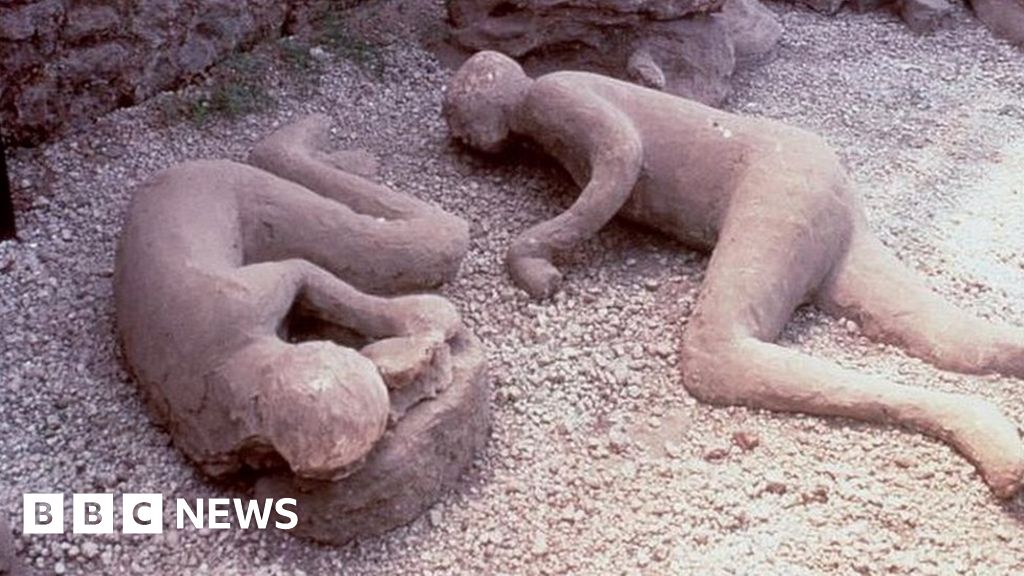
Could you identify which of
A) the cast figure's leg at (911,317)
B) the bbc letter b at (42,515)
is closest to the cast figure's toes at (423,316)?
the bbc letter b at (42,515)

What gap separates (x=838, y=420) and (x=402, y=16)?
6.66 feet

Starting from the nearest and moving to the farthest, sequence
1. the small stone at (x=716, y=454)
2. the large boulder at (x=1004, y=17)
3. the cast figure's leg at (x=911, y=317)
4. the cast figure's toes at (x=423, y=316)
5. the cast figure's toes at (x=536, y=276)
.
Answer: the cast figure's toes at (x=423, y=316)
the small stone at (x=716, y=454)
the cast figure's leg at (x=911, y=317)
the cast figure's toes at (x=536, y=276)
the large boulder at (x=1004, y=17)

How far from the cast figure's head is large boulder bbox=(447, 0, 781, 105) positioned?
0.50 metres

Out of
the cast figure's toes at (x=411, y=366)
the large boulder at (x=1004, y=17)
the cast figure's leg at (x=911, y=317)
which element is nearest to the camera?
the cast figure's toes at (x=411, y=366)

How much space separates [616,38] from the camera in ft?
11.7

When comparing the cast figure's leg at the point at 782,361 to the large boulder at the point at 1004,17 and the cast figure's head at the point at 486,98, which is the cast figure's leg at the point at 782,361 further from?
the large boulder at the point at 1004,17

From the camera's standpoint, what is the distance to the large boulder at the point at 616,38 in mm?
3492

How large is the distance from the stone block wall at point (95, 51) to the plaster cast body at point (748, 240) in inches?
32.2

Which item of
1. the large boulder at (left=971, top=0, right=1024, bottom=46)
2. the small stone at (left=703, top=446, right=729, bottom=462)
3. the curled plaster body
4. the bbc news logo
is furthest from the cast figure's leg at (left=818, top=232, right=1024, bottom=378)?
the large boulder at (left=971, top=0, right=1024, bottom=46)

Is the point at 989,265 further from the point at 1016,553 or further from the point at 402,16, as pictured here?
the point at 402,16

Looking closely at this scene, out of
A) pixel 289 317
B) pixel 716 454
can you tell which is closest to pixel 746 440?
pixel 716 454

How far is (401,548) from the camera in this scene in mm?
2209

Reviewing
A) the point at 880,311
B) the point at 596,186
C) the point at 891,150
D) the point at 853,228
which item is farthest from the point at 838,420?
the point at 891,150

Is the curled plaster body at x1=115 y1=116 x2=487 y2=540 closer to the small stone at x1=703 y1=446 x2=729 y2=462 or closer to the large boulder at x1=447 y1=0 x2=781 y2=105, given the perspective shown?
the small stone at x1=703 y1=446 x2=729 y2=462
